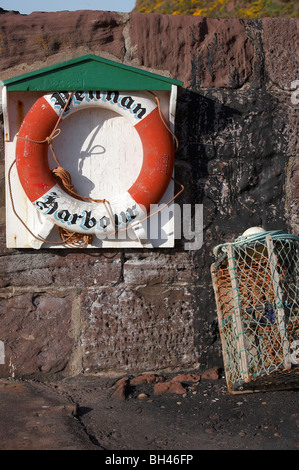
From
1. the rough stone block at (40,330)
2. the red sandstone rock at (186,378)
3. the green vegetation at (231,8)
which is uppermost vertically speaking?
the green vegetation at (231,8)

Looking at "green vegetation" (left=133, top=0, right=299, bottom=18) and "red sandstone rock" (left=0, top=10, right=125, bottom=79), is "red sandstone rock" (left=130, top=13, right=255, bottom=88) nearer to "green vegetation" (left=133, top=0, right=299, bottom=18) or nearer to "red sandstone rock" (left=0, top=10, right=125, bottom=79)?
"red sandstone rock" (left=0, top=10, right=125, bottom=79)

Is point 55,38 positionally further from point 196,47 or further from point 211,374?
point 211,374

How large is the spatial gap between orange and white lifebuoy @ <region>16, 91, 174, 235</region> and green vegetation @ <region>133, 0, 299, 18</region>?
3681mm

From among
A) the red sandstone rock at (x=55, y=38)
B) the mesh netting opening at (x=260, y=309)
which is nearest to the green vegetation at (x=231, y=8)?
the red sandstone rock at (x=55, y=38)

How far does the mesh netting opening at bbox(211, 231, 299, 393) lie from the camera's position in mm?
2271

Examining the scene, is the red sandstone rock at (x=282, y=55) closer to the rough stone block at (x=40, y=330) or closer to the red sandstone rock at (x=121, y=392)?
the rough stone block at (x=40, y=330)

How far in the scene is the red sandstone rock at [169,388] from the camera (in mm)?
2592

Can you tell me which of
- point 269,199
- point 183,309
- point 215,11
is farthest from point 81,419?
point 215,11

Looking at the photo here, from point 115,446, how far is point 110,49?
6.15ft

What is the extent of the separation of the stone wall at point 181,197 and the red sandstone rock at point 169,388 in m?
0.17

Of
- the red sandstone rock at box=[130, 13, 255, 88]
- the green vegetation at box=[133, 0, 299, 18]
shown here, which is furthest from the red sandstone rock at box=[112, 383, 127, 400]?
the green vegetation at box=[133, 0, 299, 18]

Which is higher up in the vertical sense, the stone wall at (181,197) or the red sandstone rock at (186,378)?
the stone wall at (181,197)

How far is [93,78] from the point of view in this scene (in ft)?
8.67
